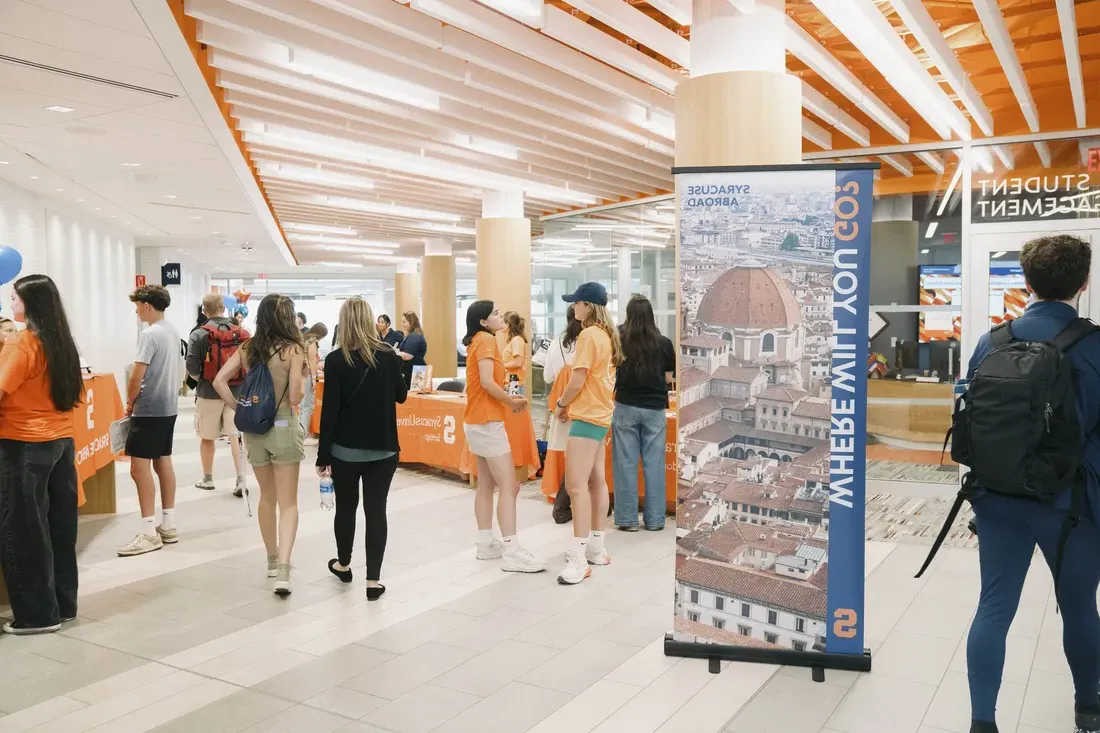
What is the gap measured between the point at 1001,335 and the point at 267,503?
12.5 ft

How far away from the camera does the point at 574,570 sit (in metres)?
4.99

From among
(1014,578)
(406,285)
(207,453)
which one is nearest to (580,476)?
(1014,578)

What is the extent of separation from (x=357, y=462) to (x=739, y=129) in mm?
2858

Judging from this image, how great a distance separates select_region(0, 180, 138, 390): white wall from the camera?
941 centimetres

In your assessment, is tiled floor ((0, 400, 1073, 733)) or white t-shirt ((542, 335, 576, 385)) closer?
tiled floor ((0, 400, 1073, 733))

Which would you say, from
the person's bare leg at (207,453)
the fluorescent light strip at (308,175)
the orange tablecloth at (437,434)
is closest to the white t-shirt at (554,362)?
the orange tablecloth at (437,434)

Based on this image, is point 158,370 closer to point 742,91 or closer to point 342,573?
point 342,573

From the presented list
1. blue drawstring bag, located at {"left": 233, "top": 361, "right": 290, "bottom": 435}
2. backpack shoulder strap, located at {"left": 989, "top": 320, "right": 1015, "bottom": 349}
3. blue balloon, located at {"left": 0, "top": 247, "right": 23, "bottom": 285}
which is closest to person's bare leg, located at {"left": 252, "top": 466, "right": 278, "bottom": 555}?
blue drawstring bag, located at {"left": 233, "top": 361, "right": 290, "bottom": 435}

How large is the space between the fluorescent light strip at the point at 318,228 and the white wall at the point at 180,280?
2843mm

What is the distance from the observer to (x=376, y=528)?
15.6 feet

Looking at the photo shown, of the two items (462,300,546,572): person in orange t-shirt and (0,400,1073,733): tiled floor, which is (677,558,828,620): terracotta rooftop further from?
(462,300,546,572): person in orange t-shirt

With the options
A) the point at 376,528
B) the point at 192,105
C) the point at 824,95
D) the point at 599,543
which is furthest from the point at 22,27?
the point at 824,95

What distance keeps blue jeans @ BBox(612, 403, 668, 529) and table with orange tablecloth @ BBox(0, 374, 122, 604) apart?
365 centimetres

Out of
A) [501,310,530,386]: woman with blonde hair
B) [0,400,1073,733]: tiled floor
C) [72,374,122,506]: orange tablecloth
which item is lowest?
[0,400,1073,733]: tiled floor
